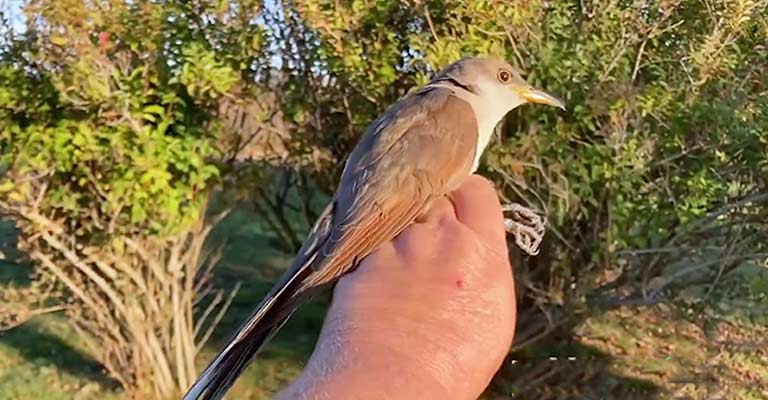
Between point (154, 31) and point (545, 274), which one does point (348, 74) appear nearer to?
point (154, 31)

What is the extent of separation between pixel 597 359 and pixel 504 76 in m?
4.95

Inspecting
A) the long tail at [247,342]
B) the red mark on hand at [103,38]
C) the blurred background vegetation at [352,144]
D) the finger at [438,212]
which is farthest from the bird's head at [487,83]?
the red mark on hand at [103,38]

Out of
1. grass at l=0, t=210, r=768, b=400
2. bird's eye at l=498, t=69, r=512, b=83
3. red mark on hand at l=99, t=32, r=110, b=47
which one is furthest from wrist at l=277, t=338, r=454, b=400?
grass at l=0, t=210, r=768, b=400

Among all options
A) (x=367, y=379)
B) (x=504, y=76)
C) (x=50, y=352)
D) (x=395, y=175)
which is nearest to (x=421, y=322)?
(x=367, y=379)

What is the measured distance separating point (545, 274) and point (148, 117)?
2984 mm

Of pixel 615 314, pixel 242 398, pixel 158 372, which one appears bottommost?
pixel 615 314

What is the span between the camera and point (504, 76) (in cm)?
431

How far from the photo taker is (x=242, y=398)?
8070 mm

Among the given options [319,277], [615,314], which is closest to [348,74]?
[319,277]

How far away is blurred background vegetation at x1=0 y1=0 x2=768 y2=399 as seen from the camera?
19.2 feet

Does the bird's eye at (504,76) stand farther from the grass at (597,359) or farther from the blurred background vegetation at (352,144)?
the grass at (597,359)

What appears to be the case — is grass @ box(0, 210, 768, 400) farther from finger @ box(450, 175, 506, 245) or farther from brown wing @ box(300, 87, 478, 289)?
finger @ box(450, 175, 506, 245)

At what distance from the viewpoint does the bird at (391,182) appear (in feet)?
9.88

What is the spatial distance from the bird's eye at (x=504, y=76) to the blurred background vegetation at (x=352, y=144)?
1513 mm
